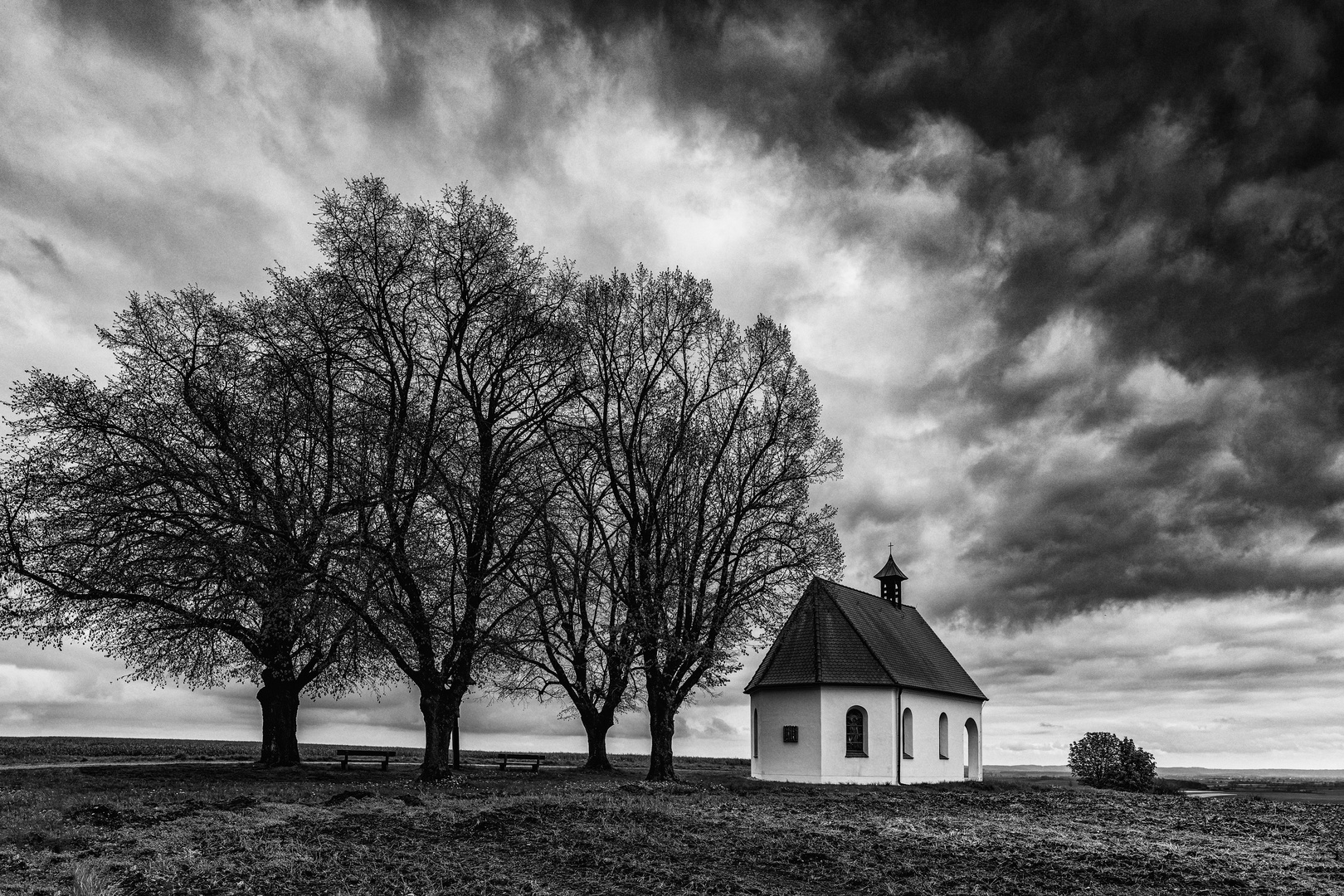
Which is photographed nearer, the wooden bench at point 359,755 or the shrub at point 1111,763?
the wooden bench at point 359,755

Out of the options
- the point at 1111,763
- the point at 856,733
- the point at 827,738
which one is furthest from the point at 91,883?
the point at 1111,763

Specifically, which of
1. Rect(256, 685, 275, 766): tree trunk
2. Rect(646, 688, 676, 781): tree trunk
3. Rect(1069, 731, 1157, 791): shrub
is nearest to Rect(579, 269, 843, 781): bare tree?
Rect(646, 688, 676, 781): tree trunk

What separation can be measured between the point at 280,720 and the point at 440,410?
12449mm

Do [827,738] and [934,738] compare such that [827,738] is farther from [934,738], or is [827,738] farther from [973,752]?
[973,752]

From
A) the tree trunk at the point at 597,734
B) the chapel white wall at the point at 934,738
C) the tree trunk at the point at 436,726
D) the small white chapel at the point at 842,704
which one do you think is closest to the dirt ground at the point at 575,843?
the tree trunk at the point at 436,726

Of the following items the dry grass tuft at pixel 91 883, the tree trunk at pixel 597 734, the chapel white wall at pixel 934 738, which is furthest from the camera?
the chapel white wall at pixel 934 738

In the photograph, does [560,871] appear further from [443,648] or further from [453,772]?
[453,772]

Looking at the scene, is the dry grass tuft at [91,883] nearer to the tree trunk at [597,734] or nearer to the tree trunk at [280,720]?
the tree trunk at [280,720]

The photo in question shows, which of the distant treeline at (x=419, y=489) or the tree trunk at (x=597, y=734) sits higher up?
the distant treeline at (x=419, y=489)

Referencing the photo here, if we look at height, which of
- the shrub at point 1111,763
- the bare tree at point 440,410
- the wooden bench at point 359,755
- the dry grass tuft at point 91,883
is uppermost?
the bare tree at point 440,410

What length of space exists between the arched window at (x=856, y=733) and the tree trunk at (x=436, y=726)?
16.9 m

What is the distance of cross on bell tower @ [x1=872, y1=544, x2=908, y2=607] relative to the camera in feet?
170

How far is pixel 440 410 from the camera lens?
32312mm

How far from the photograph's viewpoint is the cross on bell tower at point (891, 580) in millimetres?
51781
